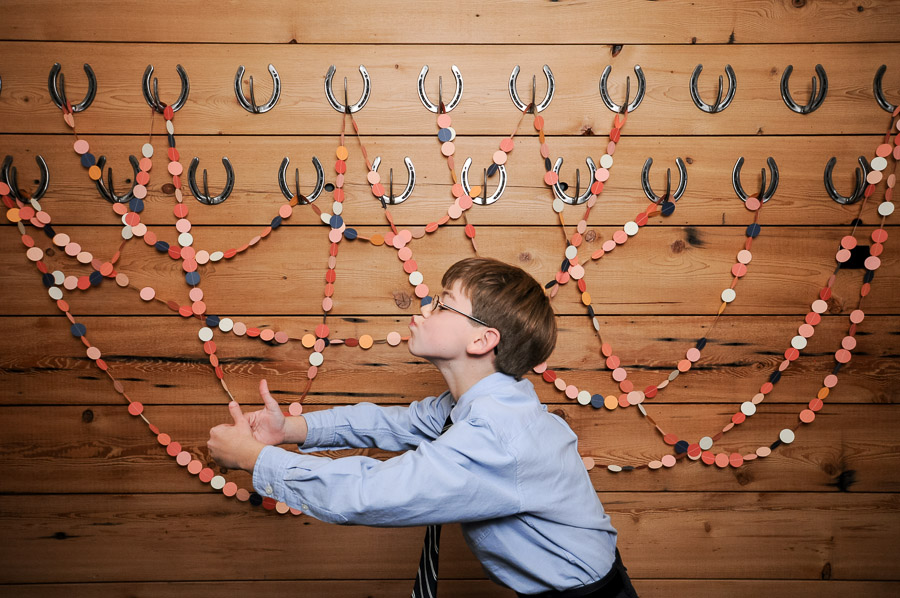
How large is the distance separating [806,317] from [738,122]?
1.55ft

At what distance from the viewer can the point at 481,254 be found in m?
1.36

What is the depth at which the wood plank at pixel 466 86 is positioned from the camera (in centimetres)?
134

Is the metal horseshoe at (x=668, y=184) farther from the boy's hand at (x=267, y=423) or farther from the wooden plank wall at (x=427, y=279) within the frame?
the boy's hand at (x=267, y=423)

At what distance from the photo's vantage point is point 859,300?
141 cm

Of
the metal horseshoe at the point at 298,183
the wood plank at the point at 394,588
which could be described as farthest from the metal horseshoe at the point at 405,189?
the wood plank at the point at 394,588

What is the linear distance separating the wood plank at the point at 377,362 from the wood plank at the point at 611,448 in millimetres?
36

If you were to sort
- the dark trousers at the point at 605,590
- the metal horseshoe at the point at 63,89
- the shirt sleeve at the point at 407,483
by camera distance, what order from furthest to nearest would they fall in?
the metal horseshoe at the point at 63,89, the dark trousers at the point at 605,590, the shirt sleeve at the point at 407,483

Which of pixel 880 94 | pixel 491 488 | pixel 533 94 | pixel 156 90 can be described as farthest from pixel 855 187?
pixel 156 90

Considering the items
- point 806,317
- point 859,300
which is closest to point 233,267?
point 806,317

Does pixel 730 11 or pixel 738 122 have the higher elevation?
pixel 730 11

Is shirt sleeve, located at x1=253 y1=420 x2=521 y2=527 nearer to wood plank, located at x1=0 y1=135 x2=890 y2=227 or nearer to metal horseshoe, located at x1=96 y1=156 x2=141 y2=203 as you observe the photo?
wood plank, located at x1=0 y1=135 x2=890 y2=227

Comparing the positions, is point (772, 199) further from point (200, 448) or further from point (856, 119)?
point (200, 448)

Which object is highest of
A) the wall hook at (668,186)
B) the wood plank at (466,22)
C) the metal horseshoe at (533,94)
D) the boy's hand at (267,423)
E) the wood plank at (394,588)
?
the wood plank at (466,22)

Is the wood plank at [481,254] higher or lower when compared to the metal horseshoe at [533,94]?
lower
